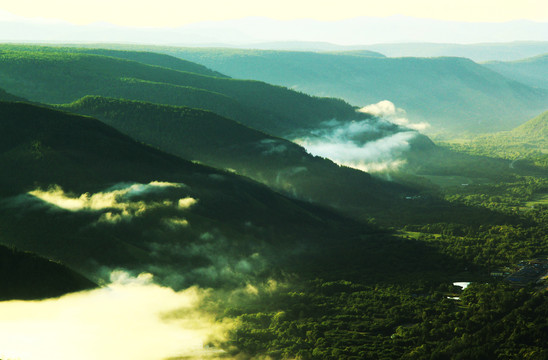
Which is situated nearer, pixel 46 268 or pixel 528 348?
pixel 528 348

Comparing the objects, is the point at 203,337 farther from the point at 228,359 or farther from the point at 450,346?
the point at 450,346

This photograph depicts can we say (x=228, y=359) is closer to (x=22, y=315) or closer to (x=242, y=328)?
(x=242, y=328)

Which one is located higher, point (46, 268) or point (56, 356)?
point (46, 268)

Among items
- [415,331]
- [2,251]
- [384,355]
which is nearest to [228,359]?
[384,355]

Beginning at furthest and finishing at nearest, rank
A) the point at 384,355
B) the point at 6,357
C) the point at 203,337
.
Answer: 1. the point at 203,337
2. the point at 384,355
3. the point at 6,357

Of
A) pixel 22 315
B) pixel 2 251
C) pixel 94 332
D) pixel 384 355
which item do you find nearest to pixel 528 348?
pixel 384 355

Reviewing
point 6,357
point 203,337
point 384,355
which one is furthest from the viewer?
point 203,337
